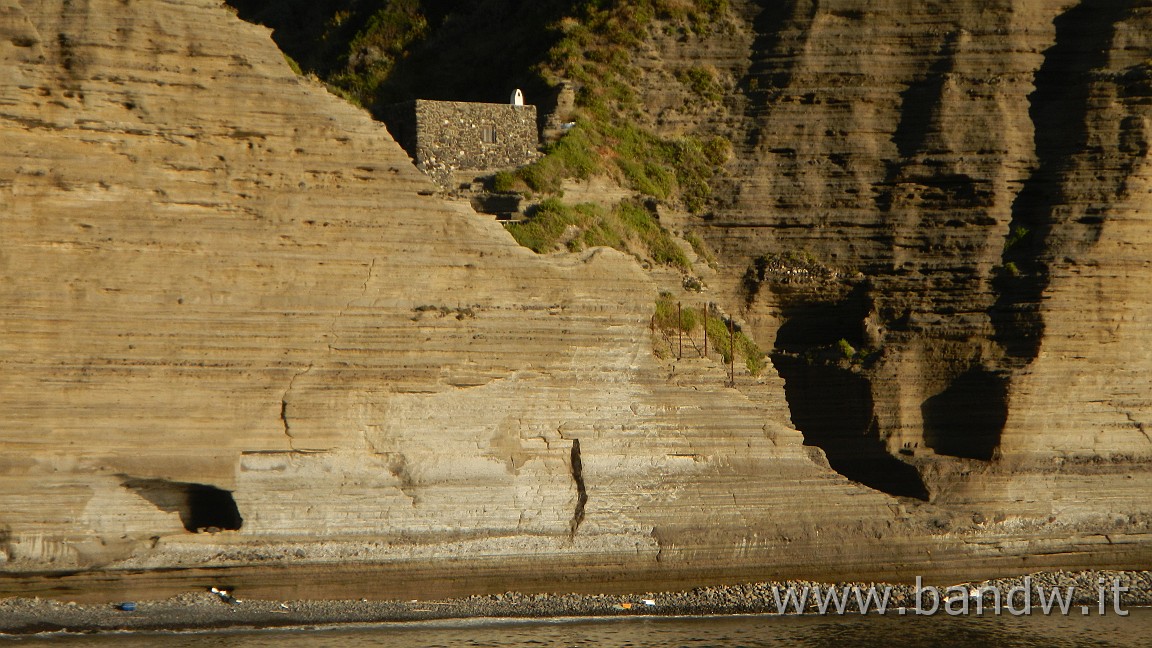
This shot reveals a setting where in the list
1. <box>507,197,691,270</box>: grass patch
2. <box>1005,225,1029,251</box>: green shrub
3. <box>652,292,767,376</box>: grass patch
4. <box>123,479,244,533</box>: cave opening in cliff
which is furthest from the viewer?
<box>1005,225,1029,251</box>: green shrub

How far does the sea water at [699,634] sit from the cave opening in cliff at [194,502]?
4.71ft

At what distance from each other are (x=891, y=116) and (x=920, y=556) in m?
7.76

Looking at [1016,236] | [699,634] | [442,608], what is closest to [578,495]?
[442,608]

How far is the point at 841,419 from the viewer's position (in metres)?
26.5

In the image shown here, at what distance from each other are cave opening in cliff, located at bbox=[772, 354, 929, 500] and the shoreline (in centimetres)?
238

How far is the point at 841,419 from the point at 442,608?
7.73 m

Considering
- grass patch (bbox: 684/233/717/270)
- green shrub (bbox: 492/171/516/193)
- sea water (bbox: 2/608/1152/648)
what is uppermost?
green shrub (bbox: 492/171/516/193)

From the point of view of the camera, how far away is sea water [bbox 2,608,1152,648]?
20438 mm

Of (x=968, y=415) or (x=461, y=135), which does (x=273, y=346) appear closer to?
(x=461, y=135)

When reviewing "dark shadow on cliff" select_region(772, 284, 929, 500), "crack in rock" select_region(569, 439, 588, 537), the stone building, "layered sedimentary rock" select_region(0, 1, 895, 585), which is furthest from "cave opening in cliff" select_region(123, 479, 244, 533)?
"dark shadow on cliff" select_region(772, 284, 929, 500)

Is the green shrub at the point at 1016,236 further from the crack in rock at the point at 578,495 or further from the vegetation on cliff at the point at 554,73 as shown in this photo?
the crack in rock at the point at 578,495

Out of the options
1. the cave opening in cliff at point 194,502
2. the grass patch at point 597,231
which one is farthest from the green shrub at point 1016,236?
the cave opening in cliff at point 194,502

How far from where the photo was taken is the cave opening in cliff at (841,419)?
26.3 meters

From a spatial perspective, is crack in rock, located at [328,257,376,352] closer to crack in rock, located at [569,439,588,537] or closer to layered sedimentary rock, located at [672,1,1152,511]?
crack in rock, located at [569,439,588,537]
